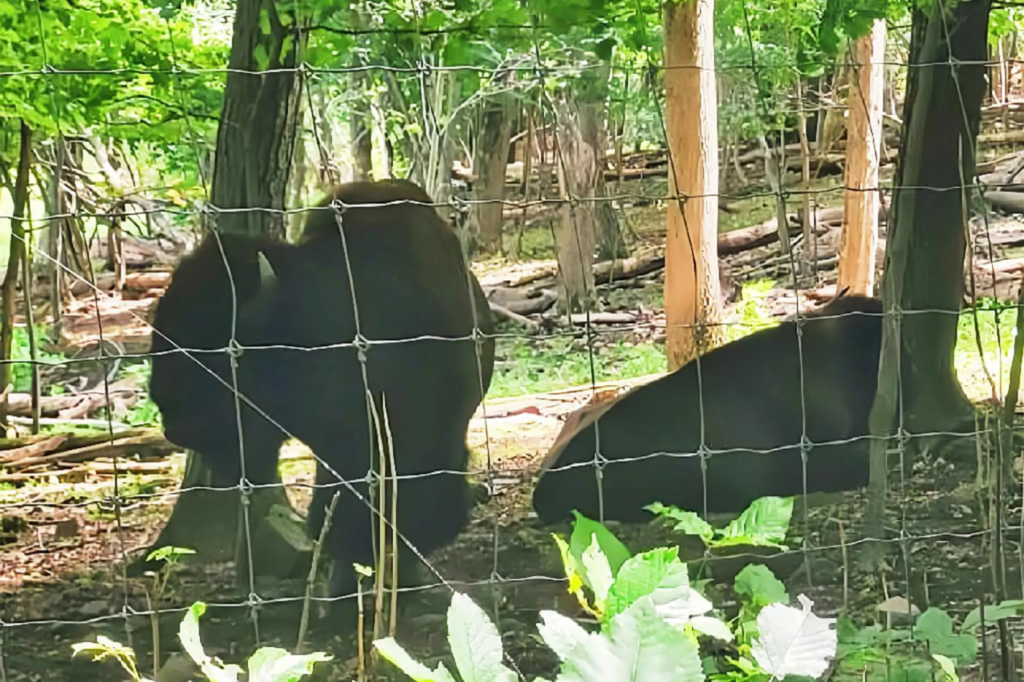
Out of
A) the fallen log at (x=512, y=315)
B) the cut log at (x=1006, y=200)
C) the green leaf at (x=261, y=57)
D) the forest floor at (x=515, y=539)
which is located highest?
the green leaf at (x=261, y=57)

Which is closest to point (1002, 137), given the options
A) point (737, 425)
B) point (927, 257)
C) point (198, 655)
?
point (927, 257)

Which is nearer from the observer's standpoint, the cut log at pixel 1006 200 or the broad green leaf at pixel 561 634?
the broad green leaf at pixel 561 634

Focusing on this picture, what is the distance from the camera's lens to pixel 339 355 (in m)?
1.97

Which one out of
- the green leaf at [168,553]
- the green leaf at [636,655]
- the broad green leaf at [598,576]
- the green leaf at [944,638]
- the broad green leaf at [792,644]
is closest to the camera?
the green leaf at [636,655]

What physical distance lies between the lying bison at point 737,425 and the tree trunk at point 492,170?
398mm

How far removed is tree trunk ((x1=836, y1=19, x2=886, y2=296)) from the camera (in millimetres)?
2100

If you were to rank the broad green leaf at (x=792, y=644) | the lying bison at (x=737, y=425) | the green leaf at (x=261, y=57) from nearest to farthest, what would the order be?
the broad green leaf at (x=792, y=644) → the green leaf at (x=261, y=57) → the lying bison at (x=737, y=425)

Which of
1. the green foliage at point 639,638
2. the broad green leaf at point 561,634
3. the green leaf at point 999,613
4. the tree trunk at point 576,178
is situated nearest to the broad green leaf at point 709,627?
the green foliage at point 639,638

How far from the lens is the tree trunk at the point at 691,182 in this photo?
1.98m

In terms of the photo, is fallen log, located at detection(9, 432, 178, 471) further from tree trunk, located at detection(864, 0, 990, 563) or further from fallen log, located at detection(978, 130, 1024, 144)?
fallen log, located at detection(978, 130, 1024, 144)

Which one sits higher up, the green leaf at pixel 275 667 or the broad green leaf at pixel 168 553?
the green leaf at pixel 275 667

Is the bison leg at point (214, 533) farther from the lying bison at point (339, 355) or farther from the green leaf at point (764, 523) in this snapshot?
the green leaf at point (764, 523)

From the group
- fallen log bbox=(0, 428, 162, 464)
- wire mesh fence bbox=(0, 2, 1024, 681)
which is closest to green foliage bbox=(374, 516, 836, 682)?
wire mesh fence bbox=(0, 2, 1024, 681)

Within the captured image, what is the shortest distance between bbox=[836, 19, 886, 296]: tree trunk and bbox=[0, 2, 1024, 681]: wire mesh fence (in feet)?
0.19
